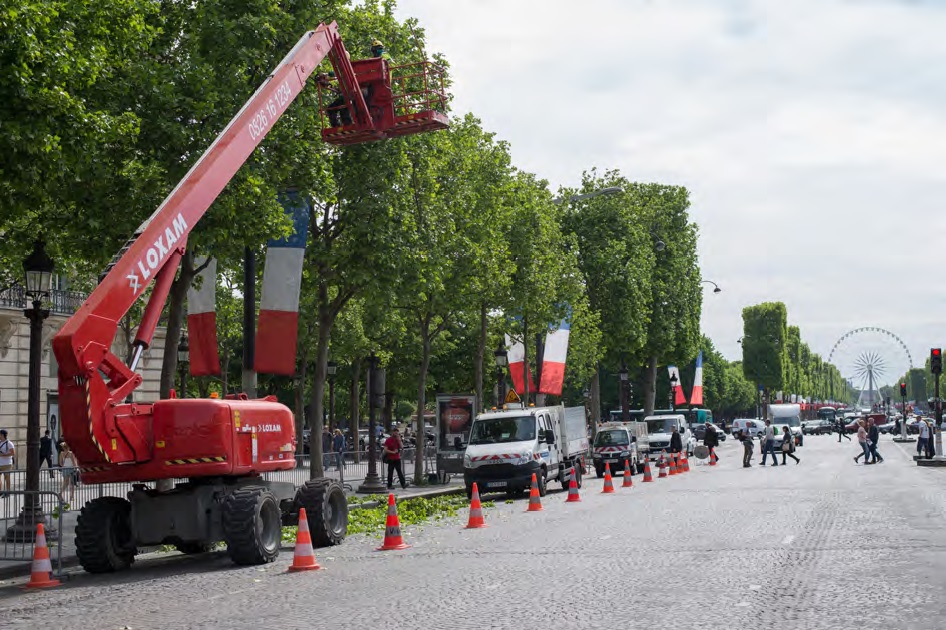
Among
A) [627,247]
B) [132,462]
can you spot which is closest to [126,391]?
[132,462]

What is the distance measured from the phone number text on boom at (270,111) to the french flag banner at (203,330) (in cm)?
543

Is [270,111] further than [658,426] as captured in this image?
No

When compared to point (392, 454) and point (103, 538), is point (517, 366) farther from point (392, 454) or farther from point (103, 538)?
point (103, 538)

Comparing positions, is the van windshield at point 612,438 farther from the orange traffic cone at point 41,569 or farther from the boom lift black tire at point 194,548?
the orange traffic cone at point 41,569

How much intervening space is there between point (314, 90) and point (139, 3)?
5562 mm

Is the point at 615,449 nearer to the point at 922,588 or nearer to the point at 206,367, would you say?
the point at 206,367

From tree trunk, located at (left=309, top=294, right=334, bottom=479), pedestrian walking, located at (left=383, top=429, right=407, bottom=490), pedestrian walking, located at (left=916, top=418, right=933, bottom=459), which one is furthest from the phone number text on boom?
pedestrian walking, located at (left=916, top=418, right=933, bottom=459)

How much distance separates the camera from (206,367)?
72.0 feet

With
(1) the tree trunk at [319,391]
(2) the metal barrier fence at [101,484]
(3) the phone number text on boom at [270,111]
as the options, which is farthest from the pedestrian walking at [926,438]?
(3) the phone number text on boom at [270,111]

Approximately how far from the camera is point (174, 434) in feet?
49.4

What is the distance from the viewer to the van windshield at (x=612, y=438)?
40375 millimetres

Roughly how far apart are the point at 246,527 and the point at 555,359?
30354 millimetres

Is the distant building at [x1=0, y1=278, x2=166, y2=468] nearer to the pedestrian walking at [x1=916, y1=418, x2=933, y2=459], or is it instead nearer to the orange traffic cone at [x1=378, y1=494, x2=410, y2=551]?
the orange traffic cone at [x1=378, y1=494, x2=410, y2=551]

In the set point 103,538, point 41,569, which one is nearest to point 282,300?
point 103,538
